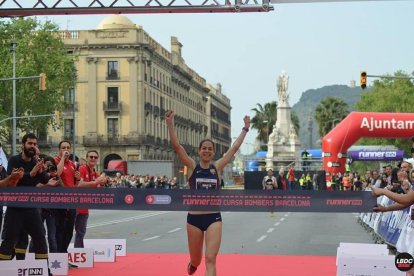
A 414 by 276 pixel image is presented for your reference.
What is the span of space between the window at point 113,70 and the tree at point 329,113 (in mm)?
36567

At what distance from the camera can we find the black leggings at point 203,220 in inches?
389

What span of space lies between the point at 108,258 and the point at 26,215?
3889mm

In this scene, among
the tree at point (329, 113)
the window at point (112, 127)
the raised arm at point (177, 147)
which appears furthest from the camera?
the tree at point (329, 113)

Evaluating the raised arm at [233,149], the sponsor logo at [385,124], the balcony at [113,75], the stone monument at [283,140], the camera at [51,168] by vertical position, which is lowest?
the camera at [51,168]

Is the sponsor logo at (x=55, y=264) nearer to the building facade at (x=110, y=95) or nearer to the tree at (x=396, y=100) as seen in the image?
the tree at (x=396, y=100)

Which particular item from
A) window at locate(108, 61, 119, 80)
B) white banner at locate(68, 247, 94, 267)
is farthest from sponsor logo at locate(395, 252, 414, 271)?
window at locate(108, 61, 119, 80)

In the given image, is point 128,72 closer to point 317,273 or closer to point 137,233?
point 137,233

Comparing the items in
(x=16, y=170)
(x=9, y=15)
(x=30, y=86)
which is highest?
(x=30, y=86)

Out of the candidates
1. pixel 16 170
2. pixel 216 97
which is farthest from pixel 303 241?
pixel 216 97

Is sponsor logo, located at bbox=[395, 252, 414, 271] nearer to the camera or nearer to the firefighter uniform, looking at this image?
the firefighter uniform

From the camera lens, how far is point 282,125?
9438 cm

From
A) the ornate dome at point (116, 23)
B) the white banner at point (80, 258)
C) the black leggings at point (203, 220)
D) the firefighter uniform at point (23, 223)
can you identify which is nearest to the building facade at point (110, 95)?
the ornate dome at point (116, 23)

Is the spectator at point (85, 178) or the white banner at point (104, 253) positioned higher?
the spectator at point (85, 178)

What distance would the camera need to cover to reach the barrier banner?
432 inches
